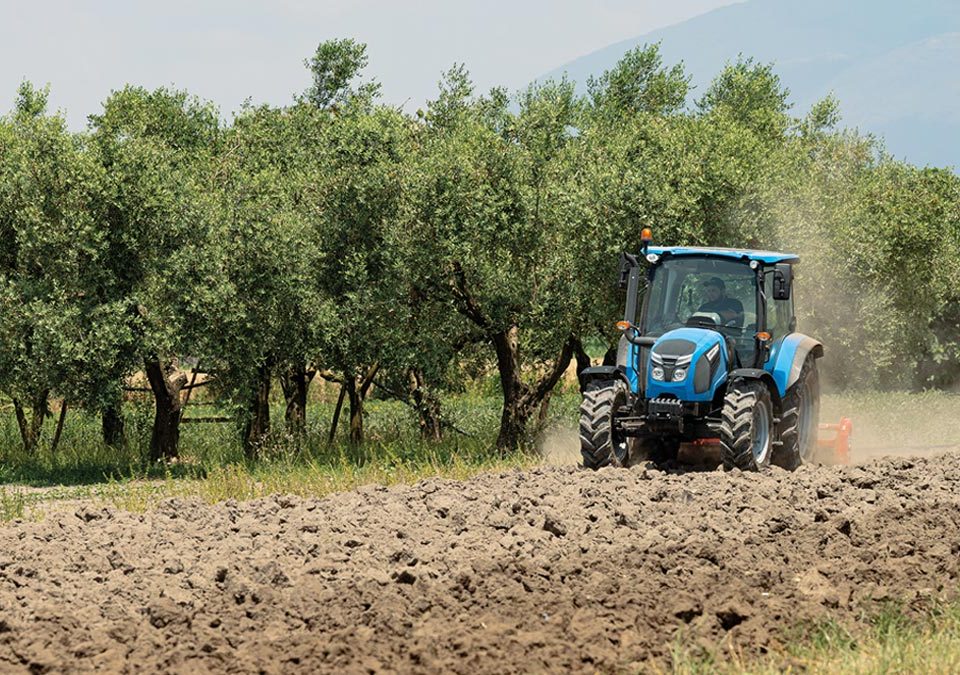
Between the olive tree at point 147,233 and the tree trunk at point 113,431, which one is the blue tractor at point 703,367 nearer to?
the olive tree at point 147,233

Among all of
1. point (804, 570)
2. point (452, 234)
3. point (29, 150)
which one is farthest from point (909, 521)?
point (29, 150)

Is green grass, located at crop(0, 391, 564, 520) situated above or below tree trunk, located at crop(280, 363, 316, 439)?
below

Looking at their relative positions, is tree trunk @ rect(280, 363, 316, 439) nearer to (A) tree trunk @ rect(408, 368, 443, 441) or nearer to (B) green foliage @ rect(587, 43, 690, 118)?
(A) tree trunk @ rect(408, 368, 443, 441)

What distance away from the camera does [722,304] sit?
14.9 m

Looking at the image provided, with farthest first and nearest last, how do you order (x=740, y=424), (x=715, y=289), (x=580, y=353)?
(x=580, y=353)
(x=715, y=289)
(x=740, y=424)

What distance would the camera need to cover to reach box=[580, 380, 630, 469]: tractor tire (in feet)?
47.5

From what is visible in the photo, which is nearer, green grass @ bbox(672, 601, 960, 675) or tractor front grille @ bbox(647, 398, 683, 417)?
green grass @ bbox(672, 601, 960, 675)

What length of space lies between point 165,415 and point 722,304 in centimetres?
1321

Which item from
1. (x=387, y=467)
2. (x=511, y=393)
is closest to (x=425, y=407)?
(x=511, y=393)

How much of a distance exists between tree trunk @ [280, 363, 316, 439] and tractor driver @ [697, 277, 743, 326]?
1065 cm

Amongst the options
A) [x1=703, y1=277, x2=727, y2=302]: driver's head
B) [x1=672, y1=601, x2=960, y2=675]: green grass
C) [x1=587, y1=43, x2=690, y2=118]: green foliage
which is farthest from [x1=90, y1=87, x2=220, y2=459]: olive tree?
[x1=587, y1=43, x2=690, y2=118]: green foliage

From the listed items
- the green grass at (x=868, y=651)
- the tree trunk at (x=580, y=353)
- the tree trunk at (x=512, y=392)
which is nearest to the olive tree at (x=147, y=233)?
the tree trunk at (x=512, y=392)

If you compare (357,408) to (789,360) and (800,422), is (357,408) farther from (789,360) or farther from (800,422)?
(789,360)

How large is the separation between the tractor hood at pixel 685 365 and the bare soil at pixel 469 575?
Answer: 49.6 inches
